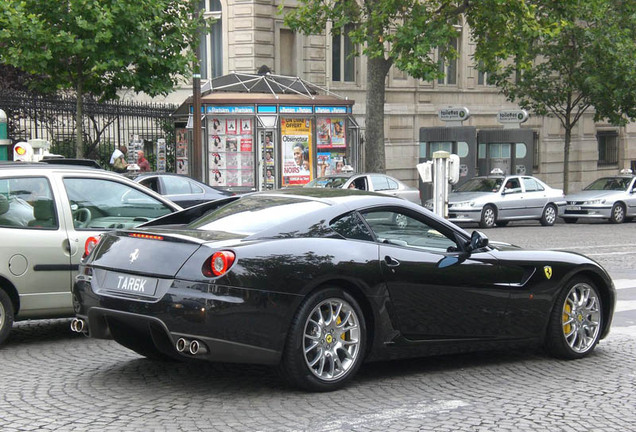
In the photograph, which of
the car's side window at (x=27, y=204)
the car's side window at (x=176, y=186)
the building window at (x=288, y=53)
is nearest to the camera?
the car's side window at (x=27, y=204)

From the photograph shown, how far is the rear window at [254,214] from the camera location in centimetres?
653

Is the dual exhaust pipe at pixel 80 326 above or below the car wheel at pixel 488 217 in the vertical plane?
above

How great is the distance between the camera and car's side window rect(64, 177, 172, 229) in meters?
8.45

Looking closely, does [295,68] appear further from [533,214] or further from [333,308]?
[333,308]

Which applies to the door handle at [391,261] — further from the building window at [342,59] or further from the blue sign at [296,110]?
the building window at [342,59]

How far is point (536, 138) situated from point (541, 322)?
3493 centimetres

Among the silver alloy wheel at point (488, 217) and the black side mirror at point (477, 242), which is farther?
the silver alloy wheel at point (488, 217)

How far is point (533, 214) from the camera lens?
27.6 m

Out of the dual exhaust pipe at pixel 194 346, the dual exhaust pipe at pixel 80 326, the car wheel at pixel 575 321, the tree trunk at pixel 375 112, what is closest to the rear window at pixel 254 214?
the dual exhaust pipe at pixel 194 346

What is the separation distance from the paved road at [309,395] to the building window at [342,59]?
88.4ft

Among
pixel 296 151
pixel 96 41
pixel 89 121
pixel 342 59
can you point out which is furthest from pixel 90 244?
pixel 342 59

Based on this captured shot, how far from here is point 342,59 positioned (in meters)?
34.6

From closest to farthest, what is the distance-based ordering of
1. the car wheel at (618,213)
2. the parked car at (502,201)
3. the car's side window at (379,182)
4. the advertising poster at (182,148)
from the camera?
the car's side window at (379,182) → the parked car at (502,201) → the advertising poster at (182,148) → the car wheel at (618,213)

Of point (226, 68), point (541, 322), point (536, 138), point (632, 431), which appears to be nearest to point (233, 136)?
point (226, 68)
